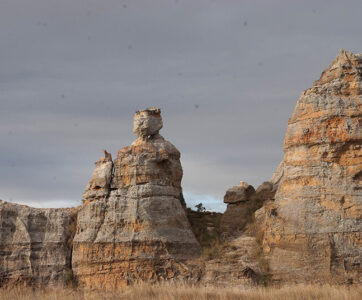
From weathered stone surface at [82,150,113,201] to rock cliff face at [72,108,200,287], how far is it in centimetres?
9

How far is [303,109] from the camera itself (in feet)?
78.5

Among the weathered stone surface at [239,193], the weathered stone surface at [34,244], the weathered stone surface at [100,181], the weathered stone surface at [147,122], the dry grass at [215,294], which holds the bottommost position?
the dry grass at [215,294]

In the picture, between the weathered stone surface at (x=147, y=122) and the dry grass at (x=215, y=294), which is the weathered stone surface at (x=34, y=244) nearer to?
the weathered stone surface at (x=147, y=122)

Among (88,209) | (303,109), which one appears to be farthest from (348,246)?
(88,209)

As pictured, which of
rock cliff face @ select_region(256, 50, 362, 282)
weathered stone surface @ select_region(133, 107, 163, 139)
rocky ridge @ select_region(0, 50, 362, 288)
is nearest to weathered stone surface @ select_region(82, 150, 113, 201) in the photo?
rocky ridge @ select_region(0, 50, 362, 288)

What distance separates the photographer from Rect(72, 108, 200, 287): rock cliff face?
24422mm

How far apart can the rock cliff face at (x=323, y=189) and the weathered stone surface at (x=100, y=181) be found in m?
6.25

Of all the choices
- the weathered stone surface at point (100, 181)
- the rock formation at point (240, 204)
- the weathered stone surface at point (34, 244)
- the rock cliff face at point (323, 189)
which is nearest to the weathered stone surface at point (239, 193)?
the rock formation at point (240, 204)

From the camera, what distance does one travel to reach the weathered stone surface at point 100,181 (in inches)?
1029

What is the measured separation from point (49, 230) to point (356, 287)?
12.6m

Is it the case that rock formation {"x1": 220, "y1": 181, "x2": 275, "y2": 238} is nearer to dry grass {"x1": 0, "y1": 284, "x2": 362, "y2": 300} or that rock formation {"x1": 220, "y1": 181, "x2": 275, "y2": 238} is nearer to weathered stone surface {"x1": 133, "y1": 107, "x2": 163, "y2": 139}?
weathered stone surface {"x1": 133, "y1": 107, "x2": 163, "y2": 139}

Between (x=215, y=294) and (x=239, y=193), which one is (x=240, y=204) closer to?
(x=239, y=193)

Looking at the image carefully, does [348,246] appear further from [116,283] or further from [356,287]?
[116,283]

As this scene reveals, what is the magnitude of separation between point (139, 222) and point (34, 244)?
16.5ft
